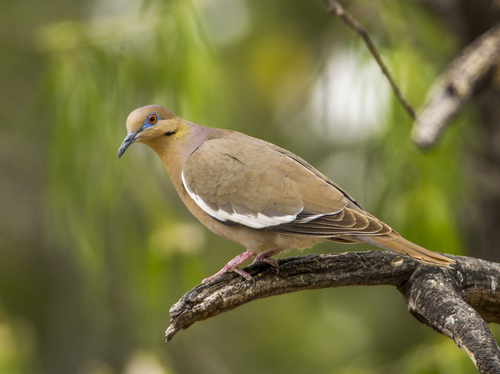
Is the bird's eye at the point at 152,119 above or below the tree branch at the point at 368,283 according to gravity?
above

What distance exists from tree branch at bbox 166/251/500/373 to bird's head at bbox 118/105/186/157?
0.74 m

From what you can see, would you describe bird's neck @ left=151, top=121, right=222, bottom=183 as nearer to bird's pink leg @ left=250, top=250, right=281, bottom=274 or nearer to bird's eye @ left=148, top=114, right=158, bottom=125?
bird's eye @ left=148, top=114, right=158, bottom=125

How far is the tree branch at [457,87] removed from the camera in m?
1.69

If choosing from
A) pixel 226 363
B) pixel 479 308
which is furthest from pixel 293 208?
pixel 226 363

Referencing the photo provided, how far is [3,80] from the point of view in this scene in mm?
5715

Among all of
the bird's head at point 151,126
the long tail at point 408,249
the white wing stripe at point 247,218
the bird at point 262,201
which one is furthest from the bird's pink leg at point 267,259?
the bird's head at point 151,126

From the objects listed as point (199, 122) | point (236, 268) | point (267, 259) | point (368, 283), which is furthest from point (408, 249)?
point (199, 122)

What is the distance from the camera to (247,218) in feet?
6.70

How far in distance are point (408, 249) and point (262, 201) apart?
0.56 meters

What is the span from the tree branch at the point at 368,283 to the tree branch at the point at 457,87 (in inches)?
21.8

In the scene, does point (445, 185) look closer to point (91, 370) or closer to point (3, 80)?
point (91, 370)

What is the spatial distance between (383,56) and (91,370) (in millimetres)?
2629

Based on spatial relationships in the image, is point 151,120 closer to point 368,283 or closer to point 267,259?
point 267,259

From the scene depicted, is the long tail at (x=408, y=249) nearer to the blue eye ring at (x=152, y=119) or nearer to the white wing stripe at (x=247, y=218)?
the white wing stripe at (x=247, y=218)
